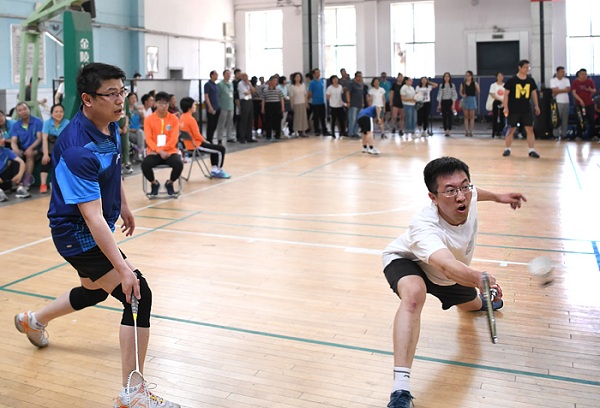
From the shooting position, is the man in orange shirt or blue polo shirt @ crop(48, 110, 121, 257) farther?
the man in orange shirt

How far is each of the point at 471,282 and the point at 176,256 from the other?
151 inches

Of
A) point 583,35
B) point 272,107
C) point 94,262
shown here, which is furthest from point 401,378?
point 583,35

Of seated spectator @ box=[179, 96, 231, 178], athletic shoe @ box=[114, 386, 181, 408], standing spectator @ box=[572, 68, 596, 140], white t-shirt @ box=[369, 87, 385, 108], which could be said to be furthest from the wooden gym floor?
white t-shirt @ box=[369, 87, 385, 108]

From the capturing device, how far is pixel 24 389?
3521 mm

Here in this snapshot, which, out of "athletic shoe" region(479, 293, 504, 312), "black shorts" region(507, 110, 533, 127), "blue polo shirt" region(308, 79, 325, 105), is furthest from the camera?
"blue polo shirt" region(308, 79, 325, 105)

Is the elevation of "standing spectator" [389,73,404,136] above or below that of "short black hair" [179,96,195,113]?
above

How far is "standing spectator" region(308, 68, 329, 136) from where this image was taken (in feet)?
60.3

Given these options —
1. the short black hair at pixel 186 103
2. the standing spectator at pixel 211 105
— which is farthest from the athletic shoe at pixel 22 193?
the standing spectator at pixel 211 105

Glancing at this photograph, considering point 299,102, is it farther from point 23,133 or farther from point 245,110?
point 23,133

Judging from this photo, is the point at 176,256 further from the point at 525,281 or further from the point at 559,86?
→ the point at 559,86

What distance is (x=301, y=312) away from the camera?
4.65 m

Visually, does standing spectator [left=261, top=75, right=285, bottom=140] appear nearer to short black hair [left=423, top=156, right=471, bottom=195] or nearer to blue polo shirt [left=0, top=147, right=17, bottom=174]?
blue polo shirt [left=0, top=147, right=17, bottom=174]

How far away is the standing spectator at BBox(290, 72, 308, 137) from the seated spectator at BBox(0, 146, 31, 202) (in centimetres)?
979

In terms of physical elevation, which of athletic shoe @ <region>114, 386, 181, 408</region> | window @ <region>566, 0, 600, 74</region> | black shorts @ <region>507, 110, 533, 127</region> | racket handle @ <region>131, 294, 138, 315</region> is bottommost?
athletic shoe @ <region>114, 386, 181, 408</region>
